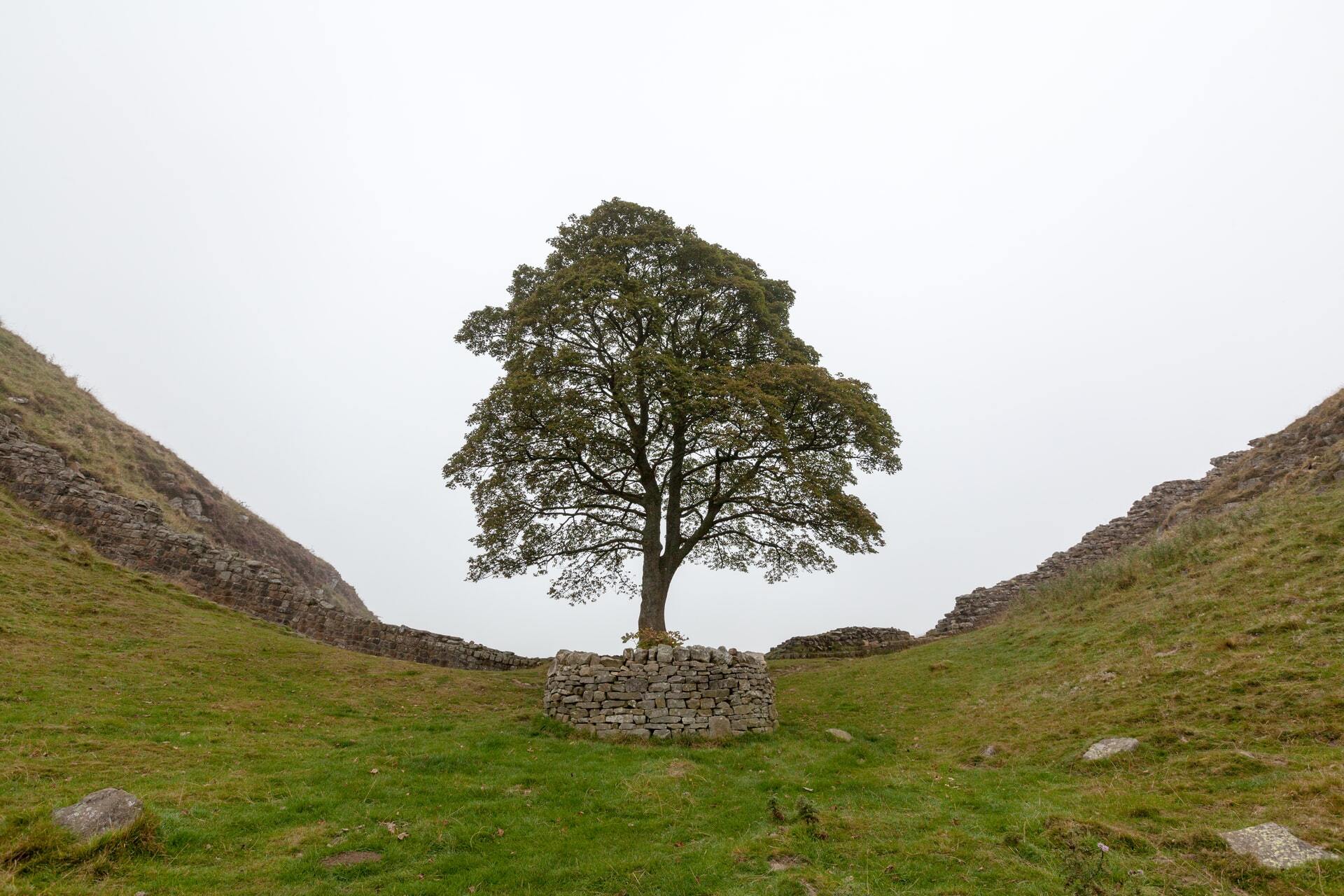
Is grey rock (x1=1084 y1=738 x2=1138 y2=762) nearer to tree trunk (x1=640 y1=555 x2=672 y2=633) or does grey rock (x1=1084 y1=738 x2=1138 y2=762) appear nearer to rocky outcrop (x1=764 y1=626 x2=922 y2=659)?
tree trunk (x1=640 y1=555 x2=672 y2=633)

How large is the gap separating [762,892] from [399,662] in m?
15.1

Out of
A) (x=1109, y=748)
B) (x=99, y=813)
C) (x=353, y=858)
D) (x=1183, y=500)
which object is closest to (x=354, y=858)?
(x=353, y=858)

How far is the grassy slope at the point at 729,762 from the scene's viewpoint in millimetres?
6566

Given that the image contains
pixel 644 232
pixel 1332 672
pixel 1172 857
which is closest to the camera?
pixel 1172 857

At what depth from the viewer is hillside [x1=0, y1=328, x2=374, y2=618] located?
23.0 m

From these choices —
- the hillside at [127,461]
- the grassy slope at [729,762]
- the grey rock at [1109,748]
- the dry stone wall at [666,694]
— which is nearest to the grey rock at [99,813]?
the grassy slope at [729,762]

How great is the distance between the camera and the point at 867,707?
52.2 ft

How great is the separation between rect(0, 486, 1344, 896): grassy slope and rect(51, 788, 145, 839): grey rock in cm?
27

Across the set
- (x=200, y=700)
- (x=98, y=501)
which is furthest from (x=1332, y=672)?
(x=98, y=501)

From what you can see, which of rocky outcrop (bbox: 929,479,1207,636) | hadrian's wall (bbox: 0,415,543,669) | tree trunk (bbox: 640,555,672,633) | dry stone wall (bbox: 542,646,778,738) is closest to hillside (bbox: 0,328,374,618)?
hadrian's wall (bbox: 0,415,543,669)

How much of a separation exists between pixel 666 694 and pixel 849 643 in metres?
13.7

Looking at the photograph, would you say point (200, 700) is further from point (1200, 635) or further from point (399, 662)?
point (1200, 635)

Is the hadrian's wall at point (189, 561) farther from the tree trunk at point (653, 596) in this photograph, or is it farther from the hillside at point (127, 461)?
the tree trunk at point (653, 596)

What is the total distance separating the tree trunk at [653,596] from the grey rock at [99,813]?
12.4 meters
